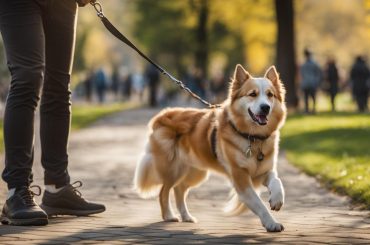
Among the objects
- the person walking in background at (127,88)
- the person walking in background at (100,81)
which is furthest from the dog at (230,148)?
the person walking in background at (127,88)

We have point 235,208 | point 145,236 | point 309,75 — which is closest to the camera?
point 145,236

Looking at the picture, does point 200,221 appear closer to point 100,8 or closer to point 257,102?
point 257,102

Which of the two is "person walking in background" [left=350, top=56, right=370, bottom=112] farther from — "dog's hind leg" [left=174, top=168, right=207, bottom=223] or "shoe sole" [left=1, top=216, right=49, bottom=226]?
"shoe sole" [left=1, top=216, right=49, bottom=226]

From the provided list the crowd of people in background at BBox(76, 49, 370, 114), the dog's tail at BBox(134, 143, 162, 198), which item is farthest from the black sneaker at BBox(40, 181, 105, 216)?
the crowd of people in background at BBox(76, 49, 370, 114)

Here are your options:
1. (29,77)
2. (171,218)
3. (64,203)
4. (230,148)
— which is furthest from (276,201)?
(29,77)

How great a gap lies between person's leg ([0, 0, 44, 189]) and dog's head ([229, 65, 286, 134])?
1484 millimetres

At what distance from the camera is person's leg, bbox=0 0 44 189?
5559mm

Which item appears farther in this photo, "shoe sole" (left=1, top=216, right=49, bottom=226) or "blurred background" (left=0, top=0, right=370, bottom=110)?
"blurred background" (left=0, top=0, right=370, bottom=110)

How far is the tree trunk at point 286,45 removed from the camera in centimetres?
2753

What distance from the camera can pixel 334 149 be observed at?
46.2ft

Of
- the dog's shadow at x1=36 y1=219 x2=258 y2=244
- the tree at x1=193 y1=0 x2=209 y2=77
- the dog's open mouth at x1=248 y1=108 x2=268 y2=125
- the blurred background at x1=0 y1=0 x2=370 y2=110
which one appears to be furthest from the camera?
the tree at x1=193 y1=0 x2=209 y2=77

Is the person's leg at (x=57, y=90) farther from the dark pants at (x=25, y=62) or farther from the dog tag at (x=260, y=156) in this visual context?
the dog tag at (x=260, y=156)

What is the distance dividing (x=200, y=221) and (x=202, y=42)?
39491mm

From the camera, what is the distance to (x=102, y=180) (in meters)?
10.0
